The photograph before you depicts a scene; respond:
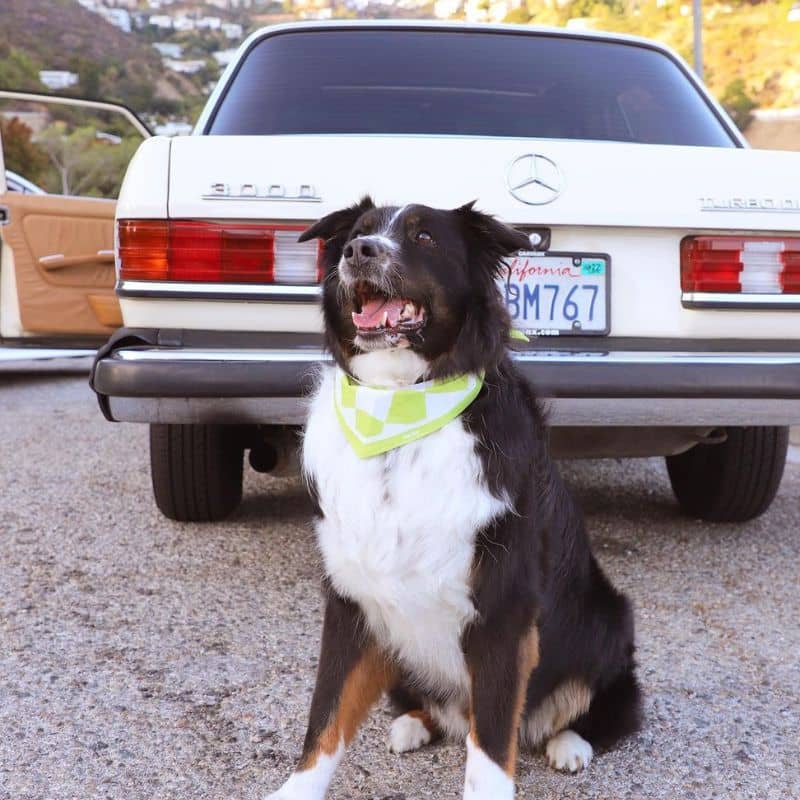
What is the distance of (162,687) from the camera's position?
255 cm

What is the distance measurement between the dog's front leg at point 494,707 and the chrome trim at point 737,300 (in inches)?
61.1

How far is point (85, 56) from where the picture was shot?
200 feet

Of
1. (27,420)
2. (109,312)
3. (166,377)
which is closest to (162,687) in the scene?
(166,377)

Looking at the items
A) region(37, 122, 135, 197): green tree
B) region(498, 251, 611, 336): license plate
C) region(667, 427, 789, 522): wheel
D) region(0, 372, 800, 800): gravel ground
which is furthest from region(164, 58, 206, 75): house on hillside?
region(498, 251, 611, 336): license plate

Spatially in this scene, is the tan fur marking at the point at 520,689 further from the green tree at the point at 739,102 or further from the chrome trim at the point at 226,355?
the green tree at the point at 739,102

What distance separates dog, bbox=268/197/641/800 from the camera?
1938mm

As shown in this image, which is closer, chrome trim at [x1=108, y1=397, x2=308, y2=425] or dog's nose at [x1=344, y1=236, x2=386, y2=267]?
dog's nose at [x1=344, y1=236, x2=386, y2=267]

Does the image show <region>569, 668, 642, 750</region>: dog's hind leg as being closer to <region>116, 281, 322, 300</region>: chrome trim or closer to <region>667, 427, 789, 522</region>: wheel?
<region>116, 281, 322, 300</region>: chrome trim

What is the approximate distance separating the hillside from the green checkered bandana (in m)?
53.2

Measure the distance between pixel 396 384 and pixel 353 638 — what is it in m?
0.57

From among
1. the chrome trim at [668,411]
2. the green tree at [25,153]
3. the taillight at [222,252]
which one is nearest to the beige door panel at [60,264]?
the taillight at [222,252]

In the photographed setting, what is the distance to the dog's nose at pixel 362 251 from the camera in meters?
2.04

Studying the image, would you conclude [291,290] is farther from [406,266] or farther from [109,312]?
[109,312]

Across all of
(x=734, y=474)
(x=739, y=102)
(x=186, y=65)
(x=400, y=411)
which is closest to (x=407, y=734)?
(x=400, y=411)
